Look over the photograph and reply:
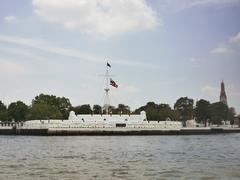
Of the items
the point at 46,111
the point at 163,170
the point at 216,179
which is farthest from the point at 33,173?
the point at 46,111

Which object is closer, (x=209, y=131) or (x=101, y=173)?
(x=101, y=173)

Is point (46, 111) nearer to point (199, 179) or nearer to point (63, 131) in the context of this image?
point (63, 131)

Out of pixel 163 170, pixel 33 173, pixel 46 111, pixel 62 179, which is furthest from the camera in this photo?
pixel 46 111

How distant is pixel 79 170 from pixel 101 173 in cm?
255

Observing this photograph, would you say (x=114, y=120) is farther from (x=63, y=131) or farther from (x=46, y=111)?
(x=46, y=111)

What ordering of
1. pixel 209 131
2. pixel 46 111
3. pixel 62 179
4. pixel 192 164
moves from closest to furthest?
pixel 62 179, pixel 192 164, pixel 209 131, pixel 46 111

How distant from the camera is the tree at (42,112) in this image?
183m

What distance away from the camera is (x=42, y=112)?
183500 mm

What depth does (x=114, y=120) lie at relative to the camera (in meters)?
143

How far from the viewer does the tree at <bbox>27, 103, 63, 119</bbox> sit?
18312cm

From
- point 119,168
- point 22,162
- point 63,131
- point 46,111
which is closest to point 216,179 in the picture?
point 119,168

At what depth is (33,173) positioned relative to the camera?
3656 centimetres

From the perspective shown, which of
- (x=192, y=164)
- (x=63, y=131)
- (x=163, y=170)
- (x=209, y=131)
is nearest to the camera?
(x=163, y=170)

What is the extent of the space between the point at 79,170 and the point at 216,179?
11.0 m
